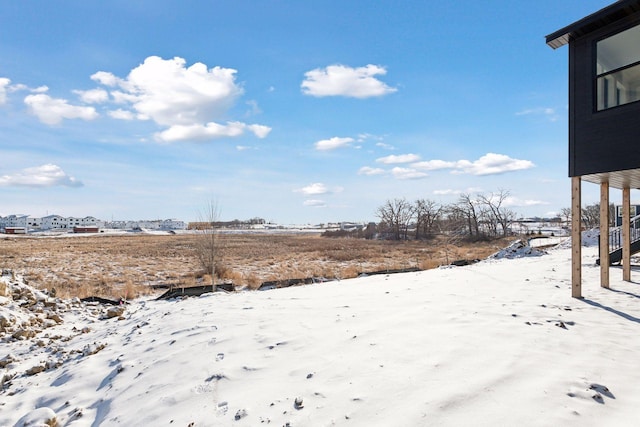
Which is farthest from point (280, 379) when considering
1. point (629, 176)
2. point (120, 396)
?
point (629, 176)

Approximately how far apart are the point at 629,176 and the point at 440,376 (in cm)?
693

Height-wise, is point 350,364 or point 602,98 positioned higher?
point 602,98

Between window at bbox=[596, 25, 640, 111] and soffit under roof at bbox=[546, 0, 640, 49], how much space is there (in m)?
0.31

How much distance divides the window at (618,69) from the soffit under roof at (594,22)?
305 millimetres

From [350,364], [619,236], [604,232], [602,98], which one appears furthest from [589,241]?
[350,364]

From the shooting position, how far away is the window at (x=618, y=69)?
7.02 m

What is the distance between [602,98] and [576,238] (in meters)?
2.72

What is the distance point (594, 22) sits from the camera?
7.13 metres

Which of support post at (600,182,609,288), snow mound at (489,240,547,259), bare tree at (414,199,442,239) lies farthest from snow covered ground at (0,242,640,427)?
bare tree at (414,199,442,239)

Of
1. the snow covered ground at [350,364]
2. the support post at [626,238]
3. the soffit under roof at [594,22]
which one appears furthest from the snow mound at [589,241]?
the soffit under roof at [594,22]

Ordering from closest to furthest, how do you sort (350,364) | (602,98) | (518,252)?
(350,364) < (602,98) < (518,252)

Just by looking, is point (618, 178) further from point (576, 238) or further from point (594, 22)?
point (594, 22)

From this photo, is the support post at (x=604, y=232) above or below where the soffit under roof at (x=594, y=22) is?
below

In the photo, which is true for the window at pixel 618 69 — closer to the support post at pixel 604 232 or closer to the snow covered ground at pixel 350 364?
the support post at pixel 604 232
